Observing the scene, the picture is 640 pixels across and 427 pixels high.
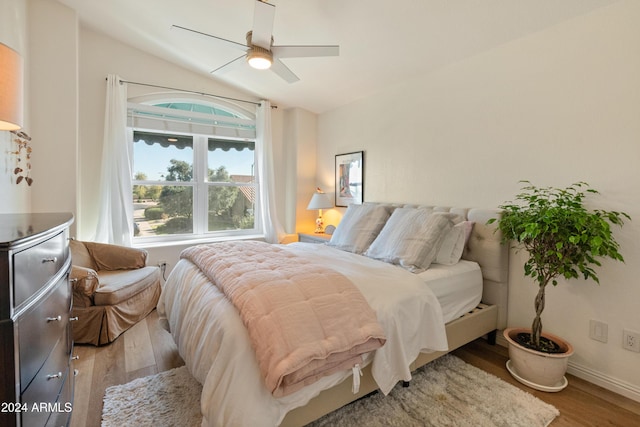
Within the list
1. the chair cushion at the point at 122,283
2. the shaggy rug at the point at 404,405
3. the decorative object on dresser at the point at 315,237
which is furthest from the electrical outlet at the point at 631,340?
the chair cushion at the point at 122,283

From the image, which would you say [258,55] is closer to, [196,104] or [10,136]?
[10,136]

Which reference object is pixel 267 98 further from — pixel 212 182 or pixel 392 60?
pixel 392 60

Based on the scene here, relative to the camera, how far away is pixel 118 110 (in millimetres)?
3373

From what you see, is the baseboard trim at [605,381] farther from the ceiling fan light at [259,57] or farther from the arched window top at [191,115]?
the arched window top at [191,115]

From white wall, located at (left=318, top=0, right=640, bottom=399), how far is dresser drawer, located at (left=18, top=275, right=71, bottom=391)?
294 centimetres

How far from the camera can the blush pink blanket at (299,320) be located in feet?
3.98

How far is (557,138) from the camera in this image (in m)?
2.18

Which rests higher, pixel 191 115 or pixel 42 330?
pixel 191 115

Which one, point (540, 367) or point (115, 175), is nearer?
point (540, 367)

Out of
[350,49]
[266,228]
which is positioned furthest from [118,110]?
[350,49]

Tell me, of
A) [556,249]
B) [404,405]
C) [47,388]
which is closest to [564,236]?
[556,249]

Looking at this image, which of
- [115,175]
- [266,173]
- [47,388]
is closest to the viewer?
[47,388]

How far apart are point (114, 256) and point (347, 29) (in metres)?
3.16

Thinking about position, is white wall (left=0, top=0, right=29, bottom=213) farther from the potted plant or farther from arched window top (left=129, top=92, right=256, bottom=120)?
the potted plant
